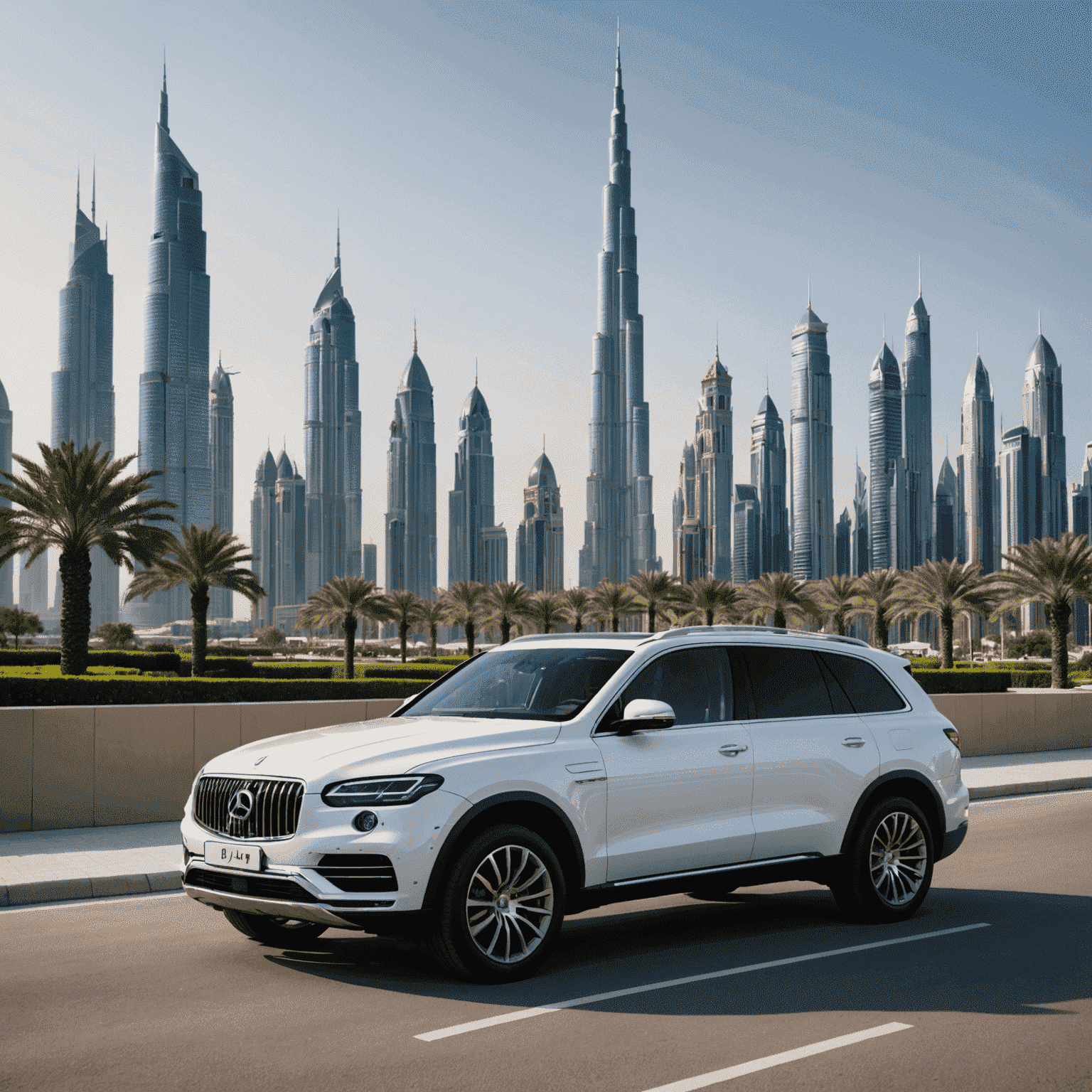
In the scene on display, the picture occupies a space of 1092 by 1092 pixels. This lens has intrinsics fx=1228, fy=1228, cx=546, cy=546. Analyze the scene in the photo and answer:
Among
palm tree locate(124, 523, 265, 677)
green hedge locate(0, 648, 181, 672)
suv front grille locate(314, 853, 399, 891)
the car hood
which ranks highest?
palm tree locate(124, 523, 265, 677)

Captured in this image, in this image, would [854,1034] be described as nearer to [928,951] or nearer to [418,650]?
[928,951]

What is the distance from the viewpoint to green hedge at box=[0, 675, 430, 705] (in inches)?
1061

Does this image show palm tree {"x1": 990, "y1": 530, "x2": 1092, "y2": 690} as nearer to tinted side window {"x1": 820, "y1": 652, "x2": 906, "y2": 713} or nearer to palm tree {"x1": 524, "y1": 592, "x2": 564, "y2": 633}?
palm tree {"x1": 524, "y1": 592, "x2": 564, "y2": 633}

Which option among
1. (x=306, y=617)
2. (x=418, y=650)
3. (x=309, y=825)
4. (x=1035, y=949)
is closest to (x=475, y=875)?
(x=309, y=825)

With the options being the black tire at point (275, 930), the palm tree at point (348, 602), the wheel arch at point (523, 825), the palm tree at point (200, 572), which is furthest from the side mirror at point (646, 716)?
the palm tree at point (348, 602)

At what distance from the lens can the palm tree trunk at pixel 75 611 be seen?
1403 inches

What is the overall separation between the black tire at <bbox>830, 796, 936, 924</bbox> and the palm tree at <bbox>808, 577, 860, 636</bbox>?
54530 mm

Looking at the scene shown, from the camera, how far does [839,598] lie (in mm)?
63375

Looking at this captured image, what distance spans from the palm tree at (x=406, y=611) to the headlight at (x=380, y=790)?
6077cm

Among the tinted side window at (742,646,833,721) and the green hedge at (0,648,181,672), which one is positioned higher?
the tinted side window at (742,646,833,721)

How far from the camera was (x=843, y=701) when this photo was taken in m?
7.86

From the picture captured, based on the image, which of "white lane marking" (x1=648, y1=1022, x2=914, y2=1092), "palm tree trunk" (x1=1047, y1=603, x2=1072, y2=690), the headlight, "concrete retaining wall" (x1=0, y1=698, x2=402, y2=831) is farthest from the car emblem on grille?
"palm tree trunk" (x1=1047, y1=603, x2=1072, y2=690)

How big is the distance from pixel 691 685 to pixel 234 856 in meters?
2.70

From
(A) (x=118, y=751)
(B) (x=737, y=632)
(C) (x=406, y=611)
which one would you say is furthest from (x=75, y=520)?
(C) (x=406, y=611)
